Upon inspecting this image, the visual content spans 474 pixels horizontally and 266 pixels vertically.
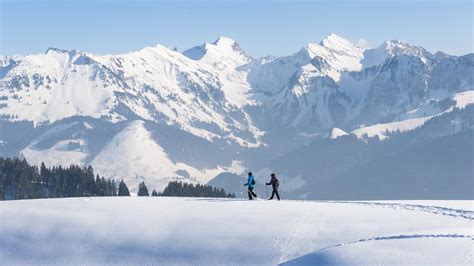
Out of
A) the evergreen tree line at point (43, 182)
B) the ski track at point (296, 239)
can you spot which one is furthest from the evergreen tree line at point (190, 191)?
the ski track at point (296, 239)

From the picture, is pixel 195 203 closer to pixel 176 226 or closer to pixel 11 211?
pixel 176 226

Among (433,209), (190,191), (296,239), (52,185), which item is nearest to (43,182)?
(52,185)

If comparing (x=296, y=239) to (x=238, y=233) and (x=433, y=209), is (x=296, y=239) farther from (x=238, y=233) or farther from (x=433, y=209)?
(x=433, y=209)

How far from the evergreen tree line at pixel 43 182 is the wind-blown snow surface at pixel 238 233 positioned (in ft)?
339

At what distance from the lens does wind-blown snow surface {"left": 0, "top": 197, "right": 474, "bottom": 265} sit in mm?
43375

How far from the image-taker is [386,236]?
4547 cm

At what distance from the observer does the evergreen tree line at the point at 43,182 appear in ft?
522


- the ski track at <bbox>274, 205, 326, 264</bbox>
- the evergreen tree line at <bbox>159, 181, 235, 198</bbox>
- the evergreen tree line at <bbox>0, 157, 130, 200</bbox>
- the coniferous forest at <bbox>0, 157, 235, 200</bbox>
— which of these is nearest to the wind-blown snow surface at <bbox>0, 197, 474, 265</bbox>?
the ski track at <bbox>274, 205, 326, 264</bbox>

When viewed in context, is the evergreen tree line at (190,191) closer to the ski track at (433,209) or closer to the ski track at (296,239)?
the ski track at (433,209)

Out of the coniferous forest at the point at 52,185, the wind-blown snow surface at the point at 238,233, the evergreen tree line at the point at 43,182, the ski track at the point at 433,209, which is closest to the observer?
the wind-blown snow surface at the point at 238,233

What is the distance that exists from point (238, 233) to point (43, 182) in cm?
12271

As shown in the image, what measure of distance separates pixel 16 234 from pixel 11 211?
5134mm

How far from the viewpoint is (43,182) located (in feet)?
540

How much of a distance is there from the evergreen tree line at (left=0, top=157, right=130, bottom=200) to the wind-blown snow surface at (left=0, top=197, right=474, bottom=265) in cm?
10327
